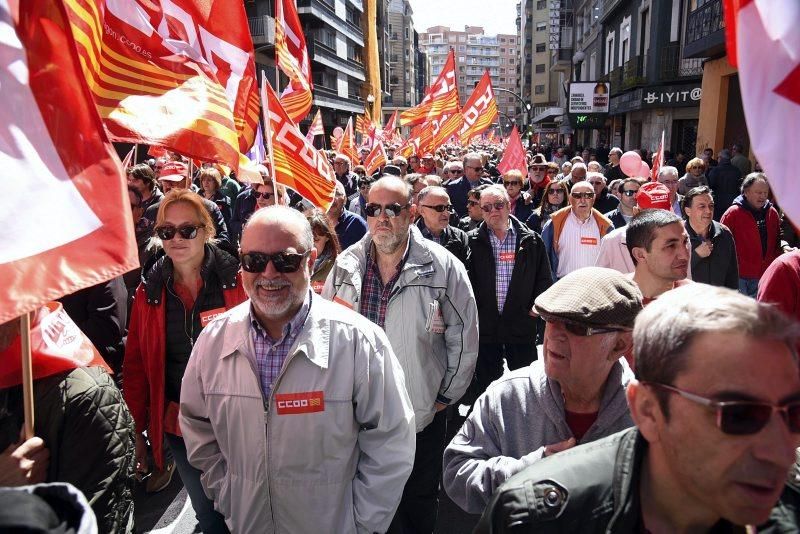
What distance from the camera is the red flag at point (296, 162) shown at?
5.27 meters

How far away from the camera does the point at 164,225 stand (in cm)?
340

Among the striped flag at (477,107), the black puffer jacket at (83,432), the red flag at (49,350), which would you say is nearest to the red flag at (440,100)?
the striped flag at (477,107)

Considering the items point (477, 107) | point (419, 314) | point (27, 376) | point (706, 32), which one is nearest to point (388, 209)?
point (419, 314)

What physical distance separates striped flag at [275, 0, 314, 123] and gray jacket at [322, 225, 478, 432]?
3.05 metres

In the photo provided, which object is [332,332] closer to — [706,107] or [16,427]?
[16,427]

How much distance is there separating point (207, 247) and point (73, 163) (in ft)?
5.22

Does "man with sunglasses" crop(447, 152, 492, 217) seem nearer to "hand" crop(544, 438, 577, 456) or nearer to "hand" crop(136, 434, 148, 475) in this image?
"hand" crop(136, 434, 148, 475)

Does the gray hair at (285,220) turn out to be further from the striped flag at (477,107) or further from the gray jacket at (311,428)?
the striped flag at (477,107)

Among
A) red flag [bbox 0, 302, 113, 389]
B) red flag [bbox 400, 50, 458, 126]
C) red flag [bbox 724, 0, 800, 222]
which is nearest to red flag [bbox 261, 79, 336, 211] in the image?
red flag [bbox 0, 302, 113, 389]

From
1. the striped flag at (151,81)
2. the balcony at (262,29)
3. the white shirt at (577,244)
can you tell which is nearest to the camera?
the striped flag at (151,81)

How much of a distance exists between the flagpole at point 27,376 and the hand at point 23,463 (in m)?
0.04

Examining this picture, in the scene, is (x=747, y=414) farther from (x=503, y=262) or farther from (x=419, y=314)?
(x=503, y=262)

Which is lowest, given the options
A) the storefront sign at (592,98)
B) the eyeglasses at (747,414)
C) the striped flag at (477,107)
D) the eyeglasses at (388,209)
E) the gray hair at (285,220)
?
the eyeglasses at (747,414)

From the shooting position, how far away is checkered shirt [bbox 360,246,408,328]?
138 inches
